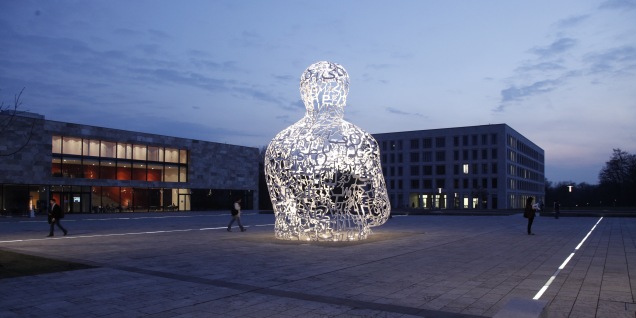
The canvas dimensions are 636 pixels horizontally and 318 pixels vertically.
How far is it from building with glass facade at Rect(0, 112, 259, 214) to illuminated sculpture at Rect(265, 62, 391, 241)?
2313cm

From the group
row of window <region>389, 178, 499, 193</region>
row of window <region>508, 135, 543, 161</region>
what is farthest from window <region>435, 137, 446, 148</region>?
row of window <region>508, 135, 543, 161</region>

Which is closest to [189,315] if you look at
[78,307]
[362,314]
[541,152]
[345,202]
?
[78,307]

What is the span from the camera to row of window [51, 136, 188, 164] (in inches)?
1521

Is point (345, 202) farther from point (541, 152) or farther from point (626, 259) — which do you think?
point (541, 152)

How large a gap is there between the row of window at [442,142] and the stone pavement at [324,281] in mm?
61824

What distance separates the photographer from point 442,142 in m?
77.4

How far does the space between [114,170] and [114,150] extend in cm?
168

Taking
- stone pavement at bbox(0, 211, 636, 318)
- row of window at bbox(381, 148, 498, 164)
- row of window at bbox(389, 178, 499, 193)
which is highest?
row of window at bbox(381, 148, 498, 164)

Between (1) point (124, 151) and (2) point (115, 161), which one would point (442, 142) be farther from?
(2) point (115, 161)

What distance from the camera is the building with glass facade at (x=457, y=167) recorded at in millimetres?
72312

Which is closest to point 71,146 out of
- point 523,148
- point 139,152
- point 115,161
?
point 115,161

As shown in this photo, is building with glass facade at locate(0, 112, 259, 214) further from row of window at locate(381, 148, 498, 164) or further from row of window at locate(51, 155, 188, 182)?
row of window at locate(381, 148, 498, 164)

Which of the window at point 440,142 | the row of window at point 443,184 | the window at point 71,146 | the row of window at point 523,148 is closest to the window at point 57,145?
the window at point 71,146

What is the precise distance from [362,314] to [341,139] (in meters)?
8.08
